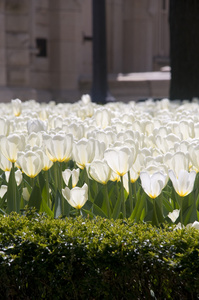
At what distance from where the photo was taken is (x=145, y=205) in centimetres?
328

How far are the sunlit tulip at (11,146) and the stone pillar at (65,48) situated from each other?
1734 centimetres

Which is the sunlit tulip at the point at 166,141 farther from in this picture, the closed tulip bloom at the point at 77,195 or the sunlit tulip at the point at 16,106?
the sunlit tulip at the point at 16,106

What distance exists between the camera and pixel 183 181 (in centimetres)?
296

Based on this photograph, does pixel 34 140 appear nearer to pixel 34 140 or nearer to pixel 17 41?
pixel 34 140

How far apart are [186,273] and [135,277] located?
0.26m

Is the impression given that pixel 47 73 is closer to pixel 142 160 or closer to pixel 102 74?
pixel 102 74

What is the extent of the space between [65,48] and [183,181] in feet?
61.4

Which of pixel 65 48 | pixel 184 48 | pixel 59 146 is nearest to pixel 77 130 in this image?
pixel 59 146

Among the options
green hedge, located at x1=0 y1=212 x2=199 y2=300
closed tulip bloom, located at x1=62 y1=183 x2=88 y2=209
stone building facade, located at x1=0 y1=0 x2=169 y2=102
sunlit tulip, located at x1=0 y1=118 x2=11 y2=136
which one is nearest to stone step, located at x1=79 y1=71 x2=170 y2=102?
stone building facade, located at x1=0 y1=0 x2=169 y2=102

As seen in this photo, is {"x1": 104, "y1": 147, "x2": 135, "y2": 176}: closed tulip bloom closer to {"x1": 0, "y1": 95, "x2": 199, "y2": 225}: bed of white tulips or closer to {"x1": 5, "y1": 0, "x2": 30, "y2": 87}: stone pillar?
{"x1": 0, "y1": 95, "x2": 199, "y2": 225}: bed of white tulips

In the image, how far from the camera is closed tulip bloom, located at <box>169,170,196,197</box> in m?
2.94

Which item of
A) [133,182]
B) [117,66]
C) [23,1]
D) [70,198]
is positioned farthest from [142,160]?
[117,66]

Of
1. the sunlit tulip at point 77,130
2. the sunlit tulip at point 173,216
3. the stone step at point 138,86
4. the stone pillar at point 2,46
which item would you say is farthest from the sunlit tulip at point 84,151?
the stone step at point 138,86

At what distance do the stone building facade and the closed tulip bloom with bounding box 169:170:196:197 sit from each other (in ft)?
48.5
